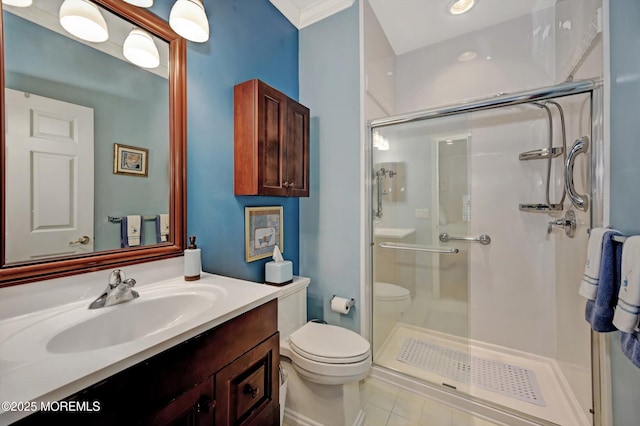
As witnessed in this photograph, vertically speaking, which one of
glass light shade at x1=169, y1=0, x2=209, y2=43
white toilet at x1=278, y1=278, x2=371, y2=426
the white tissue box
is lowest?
white toilet at x1=278, y1=278, x2=371, y2=426

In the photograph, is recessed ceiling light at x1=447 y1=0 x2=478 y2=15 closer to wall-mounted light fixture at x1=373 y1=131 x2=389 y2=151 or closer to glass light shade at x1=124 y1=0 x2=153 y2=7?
wall-mounted light fixture at x1=373 y1=131 x2=389 y2=151

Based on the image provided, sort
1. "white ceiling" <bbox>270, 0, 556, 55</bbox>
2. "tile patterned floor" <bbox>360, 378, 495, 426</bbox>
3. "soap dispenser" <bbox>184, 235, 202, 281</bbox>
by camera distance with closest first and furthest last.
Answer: "soap dispenser" <bbox>184, 235, 202, 281</bbox> < "tile patterned floor" <bbox>360, 378, 495, 426</bbox> < "white ceiling" <bbox>270, 0, 556, 55</bbox>

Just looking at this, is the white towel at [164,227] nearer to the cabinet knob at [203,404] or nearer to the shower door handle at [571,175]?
the cabinet knob at [203,404]

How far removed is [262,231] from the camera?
1.67 meters

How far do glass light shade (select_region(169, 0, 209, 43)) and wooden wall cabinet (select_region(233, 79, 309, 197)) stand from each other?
0.99ft

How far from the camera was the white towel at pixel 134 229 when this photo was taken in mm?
1060

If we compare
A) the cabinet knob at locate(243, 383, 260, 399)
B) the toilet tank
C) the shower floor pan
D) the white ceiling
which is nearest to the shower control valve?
the shower floor pan

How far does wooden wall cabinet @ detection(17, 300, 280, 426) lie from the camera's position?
1.81 feet

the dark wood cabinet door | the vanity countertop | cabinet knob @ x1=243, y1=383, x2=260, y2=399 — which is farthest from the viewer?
cabinet knob @ x1=243, y1=383, x2=260, y2=399

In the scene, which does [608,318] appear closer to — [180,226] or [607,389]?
[607,389]

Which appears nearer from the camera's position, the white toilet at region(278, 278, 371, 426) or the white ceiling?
the white toilet at region(278, 278, 371, 426)

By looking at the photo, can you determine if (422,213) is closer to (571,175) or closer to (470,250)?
(470,250)

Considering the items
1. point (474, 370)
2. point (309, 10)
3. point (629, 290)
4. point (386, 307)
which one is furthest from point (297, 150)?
point (474, 370)

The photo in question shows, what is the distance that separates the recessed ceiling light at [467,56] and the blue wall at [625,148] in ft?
3.86
